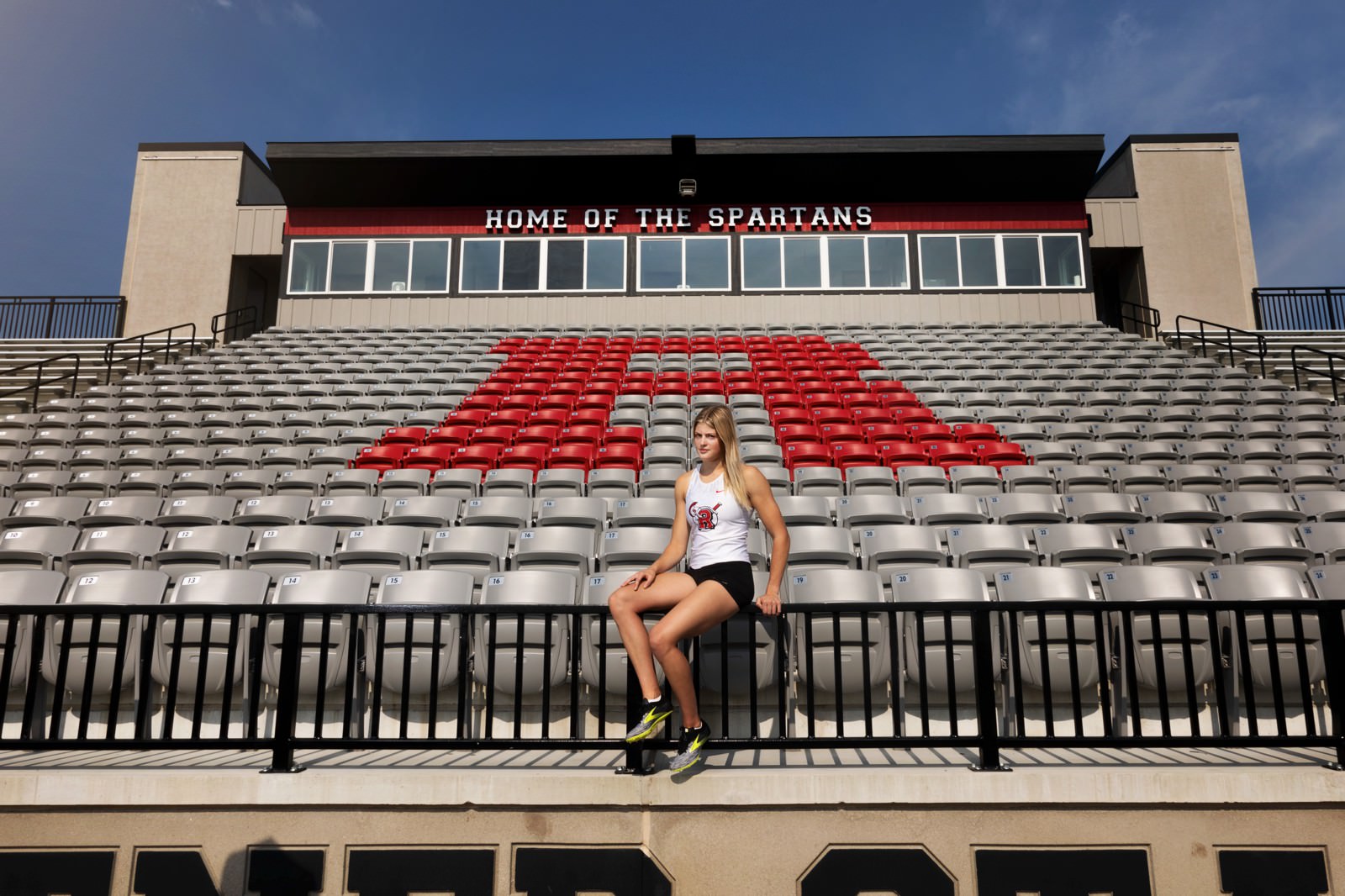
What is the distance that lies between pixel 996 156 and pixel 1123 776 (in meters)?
18.9

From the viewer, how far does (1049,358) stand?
15859mm

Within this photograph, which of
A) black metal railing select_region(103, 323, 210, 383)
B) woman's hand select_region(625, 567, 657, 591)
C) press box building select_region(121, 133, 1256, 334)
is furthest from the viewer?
press box building select_region(121, 133, 1256, 334)

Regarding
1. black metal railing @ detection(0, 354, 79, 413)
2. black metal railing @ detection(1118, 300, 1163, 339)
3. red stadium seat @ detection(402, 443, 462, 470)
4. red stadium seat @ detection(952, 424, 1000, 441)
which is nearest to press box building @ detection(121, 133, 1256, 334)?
black metal railing @ detection(1118, 300, 1163, 339)

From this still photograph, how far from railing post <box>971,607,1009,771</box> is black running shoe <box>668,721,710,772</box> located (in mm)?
1338

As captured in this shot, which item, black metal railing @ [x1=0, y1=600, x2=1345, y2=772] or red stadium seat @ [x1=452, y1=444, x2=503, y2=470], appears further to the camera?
red stadium seat @ [x1=452, y1=444, x2=503, y2=470]

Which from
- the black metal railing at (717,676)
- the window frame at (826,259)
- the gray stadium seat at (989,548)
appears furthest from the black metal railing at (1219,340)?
the black metal railing at (717,676)

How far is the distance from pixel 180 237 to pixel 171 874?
73.6ft

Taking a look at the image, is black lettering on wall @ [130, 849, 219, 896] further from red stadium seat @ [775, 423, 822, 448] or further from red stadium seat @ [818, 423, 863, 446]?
red stadium seat @ [818, 423, 863, 446]

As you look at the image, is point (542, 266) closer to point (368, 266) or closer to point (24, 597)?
point (368, 266)

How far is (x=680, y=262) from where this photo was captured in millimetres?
21109

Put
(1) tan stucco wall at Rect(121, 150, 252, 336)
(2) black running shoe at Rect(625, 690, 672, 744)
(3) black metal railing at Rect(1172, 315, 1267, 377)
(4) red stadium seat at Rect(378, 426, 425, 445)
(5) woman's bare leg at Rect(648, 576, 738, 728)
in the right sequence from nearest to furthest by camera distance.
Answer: (2) black running shoe at Rect(625, 690, 672, 744)
(5) woman's bare leg at Rect(648, 576, 738, 728)
(4) red stadium seat at Rect(378, 426, 425, 445)
(3) black metal railing at Rect(1172, 315, 1267, 377)
(1) tan stucco wall at Rect(121, 150, 252, 336)

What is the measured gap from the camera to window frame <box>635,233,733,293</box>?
21.0m

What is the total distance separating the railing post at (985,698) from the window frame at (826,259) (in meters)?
17.5

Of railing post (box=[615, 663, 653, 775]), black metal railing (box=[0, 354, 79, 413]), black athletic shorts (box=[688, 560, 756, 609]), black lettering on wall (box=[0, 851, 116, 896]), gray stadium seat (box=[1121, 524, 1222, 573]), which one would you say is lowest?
black lettering on wall (box=[0, 851, 116, 896])
